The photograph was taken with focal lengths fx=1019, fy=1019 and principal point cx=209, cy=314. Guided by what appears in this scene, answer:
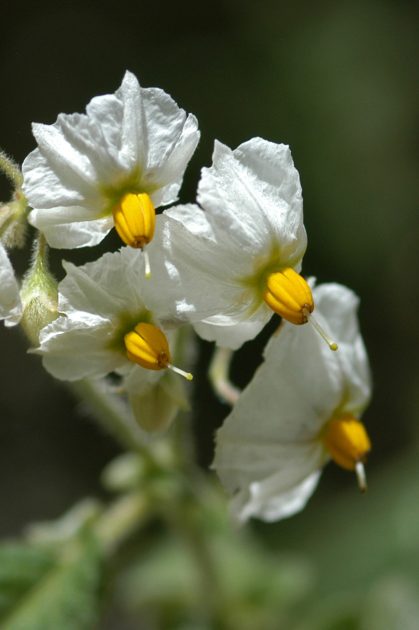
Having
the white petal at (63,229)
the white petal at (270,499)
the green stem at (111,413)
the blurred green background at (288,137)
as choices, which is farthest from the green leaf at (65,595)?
the blurred green background at (288,137)

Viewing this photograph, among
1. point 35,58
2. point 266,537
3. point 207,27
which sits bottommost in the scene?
point 266,537

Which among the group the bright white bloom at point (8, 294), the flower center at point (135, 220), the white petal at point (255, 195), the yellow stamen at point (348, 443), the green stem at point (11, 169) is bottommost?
the yellow stamen at point (348, 443)

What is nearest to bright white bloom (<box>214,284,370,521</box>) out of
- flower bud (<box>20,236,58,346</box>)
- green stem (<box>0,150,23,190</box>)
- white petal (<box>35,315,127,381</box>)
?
white petal (<box>35,315,127,381</box>)

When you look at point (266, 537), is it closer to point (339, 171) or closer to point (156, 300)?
point (339, 171)

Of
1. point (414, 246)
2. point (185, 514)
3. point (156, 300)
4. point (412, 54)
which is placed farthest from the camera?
point (412, 54)

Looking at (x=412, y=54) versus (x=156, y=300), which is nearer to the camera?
(x=156, y=300)

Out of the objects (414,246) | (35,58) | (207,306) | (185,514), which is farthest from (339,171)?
(207,306)

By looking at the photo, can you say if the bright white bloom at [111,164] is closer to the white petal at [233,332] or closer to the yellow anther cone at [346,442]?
the white petal at [233,332]
